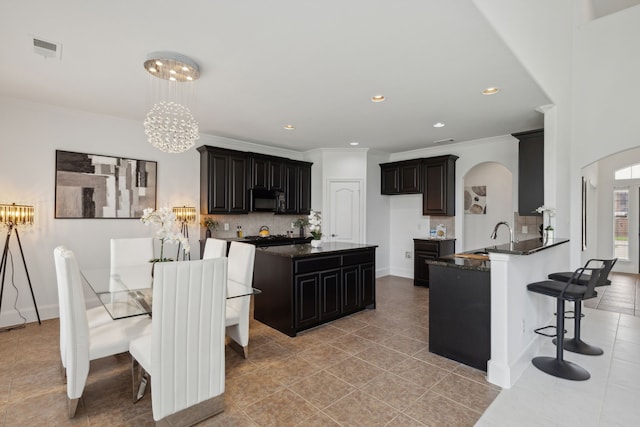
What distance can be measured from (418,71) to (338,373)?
284 cm

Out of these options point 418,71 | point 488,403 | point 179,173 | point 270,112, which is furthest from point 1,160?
point 488,403

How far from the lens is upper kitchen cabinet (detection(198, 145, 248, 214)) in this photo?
5219 millimetres

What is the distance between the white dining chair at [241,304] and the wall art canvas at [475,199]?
17.7ft

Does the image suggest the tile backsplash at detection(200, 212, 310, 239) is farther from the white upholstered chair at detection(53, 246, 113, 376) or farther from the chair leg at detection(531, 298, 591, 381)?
the chair leg at detection(531, 298, 591, 381)

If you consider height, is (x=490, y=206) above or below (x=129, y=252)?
above

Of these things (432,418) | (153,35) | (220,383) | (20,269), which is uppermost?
(153,35)

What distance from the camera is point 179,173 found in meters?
5.15

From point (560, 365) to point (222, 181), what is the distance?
489 cm

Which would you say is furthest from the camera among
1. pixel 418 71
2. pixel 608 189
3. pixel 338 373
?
pixel 608 189

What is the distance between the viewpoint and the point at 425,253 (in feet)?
20.1

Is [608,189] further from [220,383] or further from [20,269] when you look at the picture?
[20,269]

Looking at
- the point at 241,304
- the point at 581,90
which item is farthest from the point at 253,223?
the point at 581,90

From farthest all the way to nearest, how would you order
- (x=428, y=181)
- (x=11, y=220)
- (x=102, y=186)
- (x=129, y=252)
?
(x=428, y=181), (x=102, y=186), (x=11, y=220), (x=129, y=252)

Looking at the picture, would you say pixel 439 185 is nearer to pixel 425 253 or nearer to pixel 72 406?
pixel 425 253
